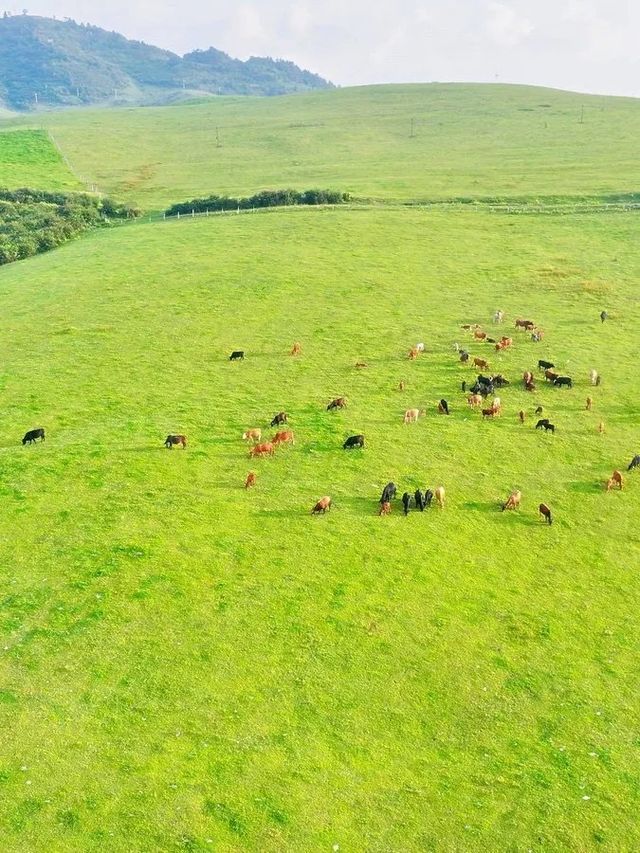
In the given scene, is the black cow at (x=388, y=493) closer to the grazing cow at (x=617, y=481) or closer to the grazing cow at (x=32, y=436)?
the grazing cow at (x=617, y=481)

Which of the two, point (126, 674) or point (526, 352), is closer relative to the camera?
point (126, 674)

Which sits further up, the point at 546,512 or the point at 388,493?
the point at 388,493

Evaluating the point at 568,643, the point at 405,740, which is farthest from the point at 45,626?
the point at 568,643

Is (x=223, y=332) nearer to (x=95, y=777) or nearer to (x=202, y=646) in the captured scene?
(x=202, y=646)

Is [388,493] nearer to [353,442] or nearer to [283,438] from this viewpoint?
[353,442]

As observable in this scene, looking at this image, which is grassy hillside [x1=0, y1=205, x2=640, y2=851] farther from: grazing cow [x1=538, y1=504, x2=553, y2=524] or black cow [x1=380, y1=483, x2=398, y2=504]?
black cow [x1=380, y1=483, x2=398, y2=504]

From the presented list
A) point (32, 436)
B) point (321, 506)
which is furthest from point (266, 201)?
point (321, 506)
